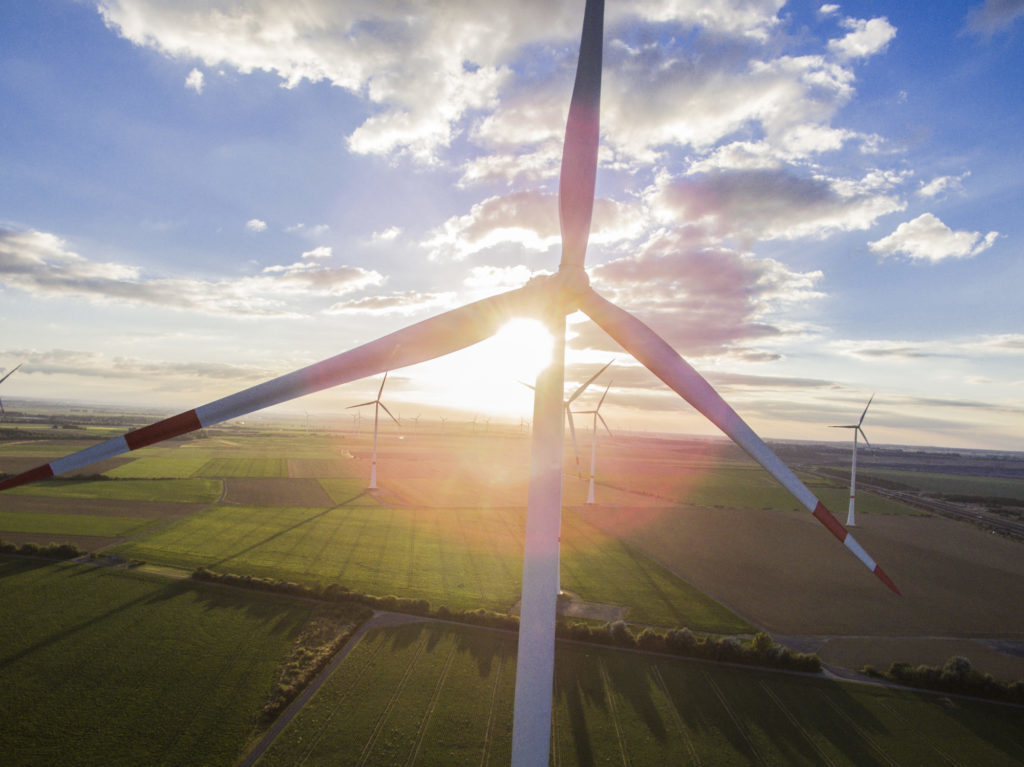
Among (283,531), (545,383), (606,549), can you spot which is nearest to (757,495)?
(606,549)

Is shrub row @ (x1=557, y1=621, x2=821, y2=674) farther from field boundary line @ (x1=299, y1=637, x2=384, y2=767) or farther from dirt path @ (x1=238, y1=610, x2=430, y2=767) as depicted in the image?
field boundary line @ (x1=299, y1=637, x2=384, y2=767)

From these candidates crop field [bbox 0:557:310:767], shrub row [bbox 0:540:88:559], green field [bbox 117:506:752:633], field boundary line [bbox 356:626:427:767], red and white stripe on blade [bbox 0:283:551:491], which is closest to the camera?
red and white stripe on blade [bbox 0:283:551:491]

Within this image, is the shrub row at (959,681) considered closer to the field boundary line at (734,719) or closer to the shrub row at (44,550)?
the field boundary line at (734,719)

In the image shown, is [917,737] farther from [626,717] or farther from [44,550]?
[44,550]

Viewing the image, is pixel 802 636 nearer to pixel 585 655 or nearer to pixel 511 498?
pixel 585 655

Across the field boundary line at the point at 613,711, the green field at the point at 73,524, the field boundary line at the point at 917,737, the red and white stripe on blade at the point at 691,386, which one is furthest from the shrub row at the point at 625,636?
the green field at the point at 73,524

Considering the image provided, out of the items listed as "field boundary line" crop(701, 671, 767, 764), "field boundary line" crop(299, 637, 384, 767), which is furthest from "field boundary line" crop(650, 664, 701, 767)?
"field boundary line" crop(299, 637, 384, 767)
